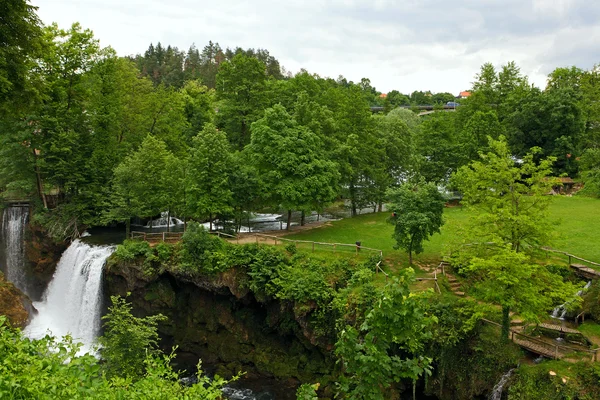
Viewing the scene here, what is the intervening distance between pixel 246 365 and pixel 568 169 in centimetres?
3568

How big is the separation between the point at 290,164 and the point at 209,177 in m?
5.50

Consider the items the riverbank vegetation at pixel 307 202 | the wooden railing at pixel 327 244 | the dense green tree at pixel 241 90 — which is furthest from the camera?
the dense green tree at pixel 241 90

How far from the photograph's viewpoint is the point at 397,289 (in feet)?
30.1

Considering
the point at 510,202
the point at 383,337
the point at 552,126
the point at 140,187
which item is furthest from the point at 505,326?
the point at 552,126

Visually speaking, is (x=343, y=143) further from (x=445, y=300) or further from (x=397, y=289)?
(x=397, y=289)

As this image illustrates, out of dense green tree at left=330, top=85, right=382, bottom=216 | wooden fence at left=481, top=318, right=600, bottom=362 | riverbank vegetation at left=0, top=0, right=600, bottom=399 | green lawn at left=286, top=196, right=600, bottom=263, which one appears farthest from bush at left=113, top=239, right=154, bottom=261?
wooden fence at left=481, top=318, right=600, bottom=362

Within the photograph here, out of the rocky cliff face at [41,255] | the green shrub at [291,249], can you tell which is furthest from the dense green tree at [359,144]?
the rocky cliff face at [41,255]

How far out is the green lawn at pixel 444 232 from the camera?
25.8 metres

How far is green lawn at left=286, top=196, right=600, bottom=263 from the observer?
1016 inches

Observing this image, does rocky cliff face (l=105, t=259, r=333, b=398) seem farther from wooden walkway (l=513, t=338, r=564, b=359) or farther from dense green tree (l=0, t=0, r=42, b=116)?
dense green tree (l=0, t=0, r=42, b=116)

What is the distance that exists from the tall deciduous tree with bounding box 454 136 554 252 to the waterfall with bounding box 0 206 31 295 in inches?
1288

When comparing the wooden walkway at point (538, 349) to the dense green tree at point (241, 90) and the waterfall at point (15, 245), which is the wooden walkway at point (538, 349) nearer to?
the dense green tree at point (241, 90)

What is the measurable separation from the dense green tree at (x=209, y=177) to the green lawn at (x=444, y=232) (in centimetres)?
549

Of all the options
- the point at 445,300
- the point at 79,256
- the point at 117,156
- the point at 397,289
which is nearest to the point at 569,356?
the point at 445,300
